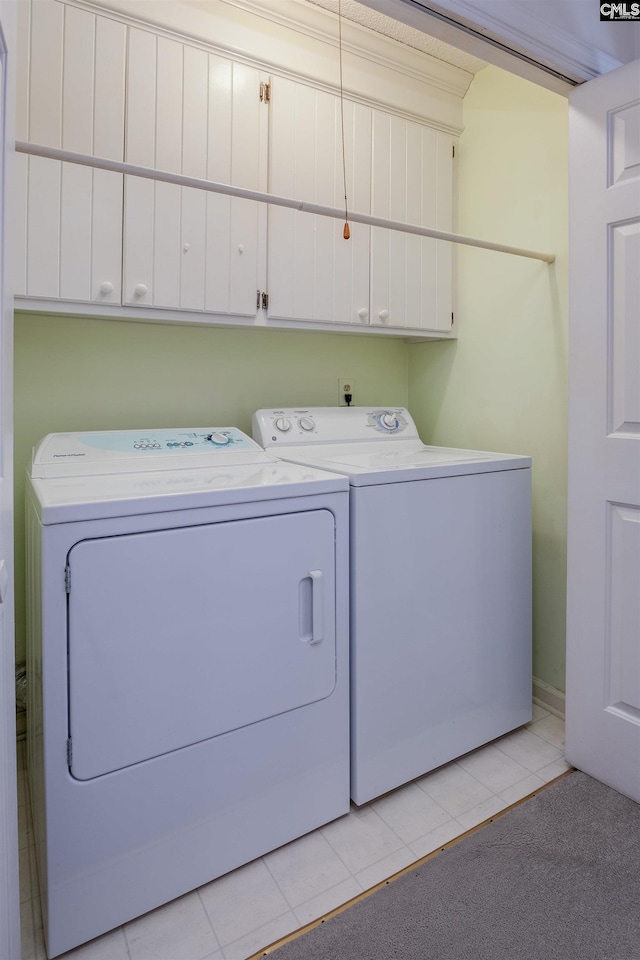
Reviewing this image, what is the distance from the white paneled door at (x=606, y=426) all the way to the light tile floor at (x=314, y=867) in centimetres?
29

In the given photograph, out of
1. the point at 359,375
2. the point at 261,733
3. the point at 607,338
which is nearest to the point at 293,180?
the point at 359,375

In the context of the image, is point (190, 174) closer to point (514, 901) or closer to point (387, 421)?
point (387, 421)

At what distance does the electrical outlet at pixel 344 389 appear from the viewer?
2.52m

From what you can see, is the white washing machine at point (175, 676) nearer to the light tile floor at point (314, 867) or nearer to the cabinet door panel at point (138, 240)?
the light tile floor at point (314, 867)

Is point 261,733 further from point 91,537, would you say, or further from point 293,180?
point 293,180

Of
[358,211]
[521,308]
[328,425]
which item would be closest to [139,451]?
[328,425]

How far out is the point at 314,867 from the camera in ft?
4.62

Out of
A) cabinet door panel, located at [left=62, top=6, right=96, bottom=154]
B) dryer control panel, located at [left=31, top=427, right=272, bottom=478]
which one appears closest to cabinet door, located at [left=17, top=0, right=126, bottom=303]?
cabinet door panel, located at [left=62, top=6, right=96, bottom=154]

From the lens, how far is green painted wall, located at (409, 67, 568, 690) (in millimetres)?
2062

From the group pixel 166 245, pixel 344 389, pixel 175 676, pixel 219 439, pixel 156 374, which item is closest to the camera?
pixel 175 676

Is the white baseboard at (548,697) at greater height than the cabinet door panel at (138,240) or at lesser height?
lesser

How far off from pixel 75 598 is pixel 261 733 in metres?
0.59

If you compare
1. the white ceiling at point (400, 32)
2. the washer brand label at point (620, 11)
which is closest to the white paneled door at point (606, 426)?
the washer brand label at point (620, 11)

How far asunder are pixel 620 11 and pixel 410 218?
2.92 feet
